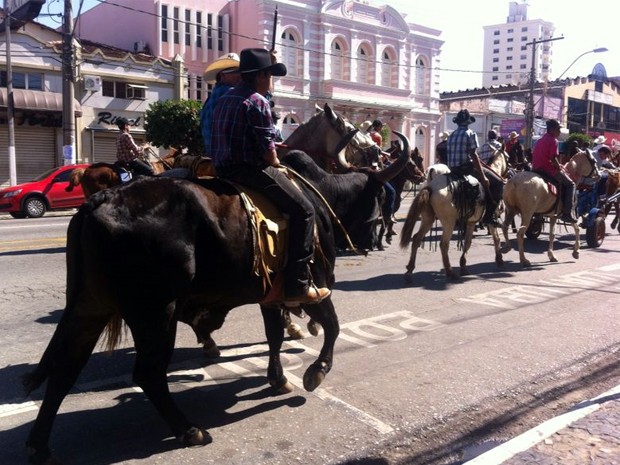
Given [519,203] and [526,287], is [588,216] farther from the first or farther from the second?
[526,287]

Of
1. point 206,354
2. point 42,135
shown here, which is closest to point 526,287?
point 206,354

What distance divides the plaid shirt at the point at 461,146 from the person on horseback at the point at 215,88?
165 inches

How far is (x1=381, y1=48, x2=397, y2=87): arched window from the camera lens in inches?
1609

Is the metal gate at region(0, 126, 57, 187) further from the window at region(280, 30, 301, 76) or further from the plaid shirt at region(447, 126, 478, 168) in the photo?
the plaid shirt at region(447, 126, 478, 168)

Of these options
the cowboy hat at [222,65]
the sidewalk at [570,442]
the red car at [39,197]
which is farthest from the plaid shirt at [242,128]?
the red car at [39,197]

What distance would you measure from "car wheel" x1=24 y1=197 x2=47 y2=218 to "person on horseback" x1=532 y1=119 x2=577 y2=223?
48.2 feet

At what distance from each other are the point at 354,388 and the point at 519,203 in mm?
7365

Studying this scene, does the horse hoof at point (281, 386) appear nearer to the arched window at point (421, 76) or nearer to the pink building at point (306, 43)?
the pink building at point (306, 43)

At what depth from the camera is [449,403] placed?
4629 millimetres

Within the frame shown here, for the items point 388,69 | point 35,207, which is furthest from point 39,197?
point 388,69

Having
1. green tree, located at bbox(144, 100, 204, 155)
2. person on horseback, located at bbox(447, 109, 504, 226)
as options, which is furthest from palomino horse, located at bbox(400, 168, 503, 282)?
green tree, located at bbox(144, 100, 204, 155)

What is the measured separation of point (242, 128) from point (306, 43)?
3425 centimetres

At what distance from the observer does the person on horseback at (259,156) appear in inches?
165

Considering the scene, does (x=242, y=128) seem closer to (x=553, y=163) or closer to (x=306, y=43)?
(x=553, y=163)
